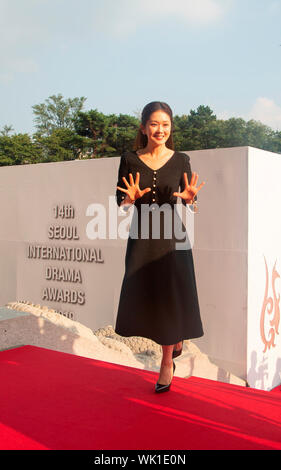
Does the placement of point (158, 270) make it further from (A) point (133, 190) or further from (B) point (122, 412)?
(B) point (122, 412)

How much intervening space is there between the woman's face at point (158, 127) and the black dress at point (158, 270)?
0.14 m

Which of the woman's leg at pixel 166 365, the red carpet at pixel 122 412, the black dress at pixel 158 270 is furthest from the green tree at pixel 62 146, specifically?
the woman's leg at pixel 166 365

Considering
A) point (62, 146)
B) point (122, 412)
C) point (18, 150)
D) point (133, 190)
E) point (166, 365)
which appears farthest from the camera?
point (62, 146)

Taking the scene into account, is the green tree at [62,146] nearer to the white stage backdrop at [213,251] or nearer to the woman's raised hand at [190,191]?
the white stage backdrop at [213,251]

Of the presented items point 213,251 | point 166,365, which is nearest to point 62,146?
point 213,251

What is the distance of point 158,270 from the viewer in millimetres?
2854

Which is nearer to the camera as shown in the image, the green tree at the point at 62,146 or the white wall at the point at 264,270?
the white wall at the point at 264,270

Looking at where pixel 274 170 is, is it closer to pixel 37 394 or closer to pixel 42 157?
pixel 37 394

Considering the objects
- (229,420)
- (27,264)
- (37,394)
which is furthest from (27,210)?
(229,420)

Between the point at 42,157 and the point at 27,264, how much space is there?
33.2 m

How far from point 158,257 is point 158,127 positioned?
778 mm

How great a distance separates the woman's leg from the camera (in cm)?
291

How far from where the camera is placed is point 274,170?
6902 millimetres

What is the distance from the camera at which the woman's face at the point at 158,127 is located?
2896 millimetres
